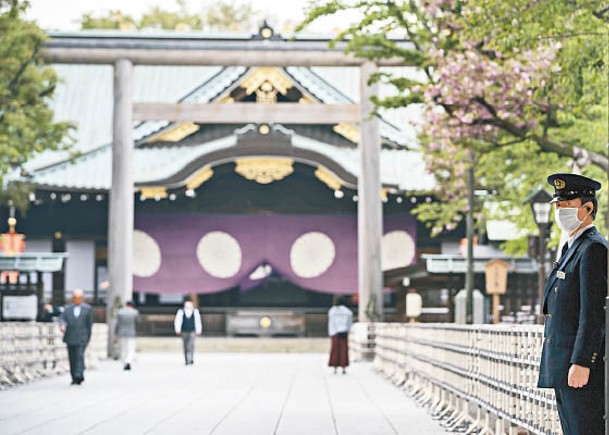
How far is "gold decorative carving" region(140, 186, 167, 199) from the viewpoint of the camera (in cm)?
4196

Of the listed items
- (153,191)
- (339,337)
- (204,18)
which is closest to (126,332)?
(339,337)

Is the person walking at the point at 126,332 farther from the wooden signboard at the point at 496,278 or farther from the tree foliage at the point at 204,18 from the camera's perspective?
the tree foliage at the point at 204,18

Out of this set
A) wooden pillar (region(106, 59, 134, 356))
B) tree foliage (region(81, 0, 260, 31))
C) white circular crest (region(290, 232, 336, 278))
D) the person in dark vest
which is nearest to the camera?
the person in dark vest

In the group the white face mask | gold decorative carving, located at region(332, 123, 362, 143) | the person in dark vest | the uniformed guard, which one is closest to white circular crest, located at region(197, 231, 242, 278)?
gold decorative carving, located at region(332, 123, 362, 143)

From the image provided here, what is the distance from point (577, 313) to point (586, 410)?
1.89 ft

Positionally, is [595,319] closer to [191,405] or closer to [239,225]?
[191,405]

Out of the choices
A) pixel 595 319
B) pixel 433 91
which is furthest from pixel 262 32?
pixel 595 319

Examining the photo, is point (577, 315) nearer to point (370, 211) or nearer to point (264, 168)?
point (370, 211)

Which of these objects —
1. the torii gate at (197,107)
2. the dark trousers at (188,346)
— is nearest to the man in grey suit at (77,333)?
the dark trousers at (188,346)

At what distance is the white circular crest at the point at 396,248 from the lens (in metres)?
45.0

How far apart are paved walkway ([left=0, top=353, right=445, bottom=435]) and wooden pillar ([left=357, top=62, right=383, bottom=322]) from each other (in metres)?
5.60

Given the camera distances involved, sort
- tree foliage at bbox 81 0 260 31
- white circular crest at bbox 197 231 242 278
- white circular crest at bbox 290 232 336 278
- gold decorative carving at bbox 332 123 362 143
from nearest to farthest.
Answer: gold decorative carving at bbox 332 123 362 143, white circular crest at bbox 197 231 242 278, white circular crest at bbox 290 232 336 278, tree foliage at bbox 81 0 260 31

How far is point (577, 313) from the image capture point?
7.88 m

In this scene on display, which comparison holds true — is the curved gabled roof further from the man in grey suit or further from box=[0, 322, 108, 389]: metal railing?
the man in grey suit
